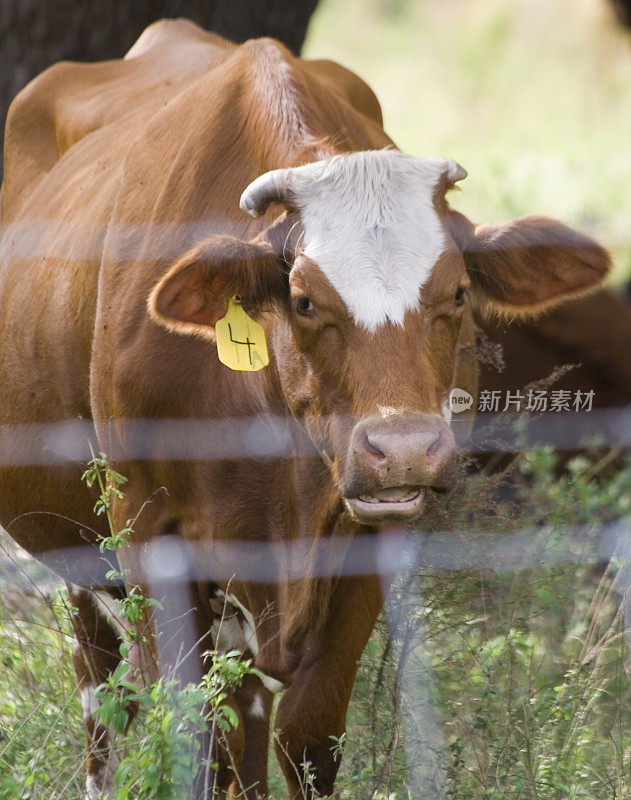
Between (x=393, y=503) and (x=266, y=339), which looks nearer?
(x=393, y=503)

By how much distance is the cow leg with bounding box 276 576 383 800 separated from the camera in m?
3.19

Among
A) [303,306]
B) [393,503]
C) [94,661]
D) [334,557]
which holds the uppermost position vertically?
[303,306]

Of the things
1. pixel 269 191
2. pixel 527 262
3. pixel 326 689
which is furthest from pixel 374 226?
pixel 326 689

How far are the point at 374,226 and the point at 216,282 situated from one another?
1.33 feet

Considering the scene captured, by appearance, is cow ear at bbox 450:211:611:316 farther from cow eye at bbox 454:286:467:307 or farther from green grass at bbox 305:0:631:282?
green grass at bbox 305:0:631:282

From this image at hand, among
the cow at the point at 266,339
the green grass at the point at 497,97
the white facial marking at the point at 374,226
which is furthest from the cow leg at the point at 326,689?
the green grass at the point at 497,97

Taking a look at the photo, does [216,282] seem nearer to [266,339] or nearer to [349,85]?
[266,339]

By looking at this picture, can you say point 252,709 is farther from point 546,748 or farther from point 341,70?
point 341,70

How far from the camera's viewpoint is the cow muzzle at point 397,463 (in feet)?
7.81

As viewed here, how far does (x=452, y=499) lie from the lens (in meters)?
3.49

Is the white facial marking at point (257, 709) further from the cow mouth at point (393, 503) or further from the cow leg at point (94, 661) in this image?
the cow mouth at point (393, 503)

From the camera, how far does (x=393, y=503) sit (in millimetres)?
2480

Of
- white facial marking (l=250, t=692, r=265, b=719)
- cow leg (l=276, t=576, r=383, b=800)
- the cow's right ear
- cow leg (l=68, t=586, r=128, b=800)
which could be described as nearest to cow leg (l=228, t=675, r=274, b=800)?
white facial marking (l=250, t=692, r=265, b=719)

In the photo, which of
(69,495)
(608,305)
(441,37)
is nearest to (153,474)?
(69,495)
